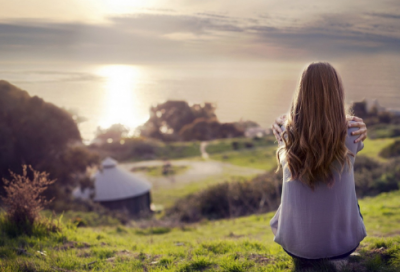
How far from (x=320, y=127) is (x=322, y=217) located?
65 centimetres

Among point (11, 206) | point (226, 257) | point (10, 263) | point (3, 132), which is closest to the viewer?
point (10, 263)

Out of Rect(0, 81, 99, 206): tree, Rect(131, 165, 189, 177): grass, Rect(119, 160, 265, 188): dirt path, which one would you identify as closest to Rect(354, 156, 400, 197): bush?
Rect(0, 81, 99, 206): tree

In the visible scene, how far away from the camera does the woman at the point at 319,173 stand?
2.01 meters

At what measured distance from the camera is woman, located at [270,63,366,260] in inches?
79.0

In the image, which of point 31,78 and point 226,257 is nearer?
point 226,257

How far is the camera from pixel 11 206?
3.93 metres

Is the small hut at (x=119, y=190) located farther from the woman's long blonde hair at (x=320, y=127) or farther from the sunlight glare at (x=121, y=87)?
the woman's long blonde hair at (x=320, y=127)

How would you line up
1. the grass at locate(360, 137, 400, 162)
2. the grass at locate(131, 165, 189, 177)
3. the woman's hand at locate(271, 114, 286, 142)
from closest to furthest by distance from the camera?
the woman's hand at locate(271, 114, 286, 142) < the grass at locate(360, 137, 400, 162) < the grass at locate(131, 165, 189, 177)

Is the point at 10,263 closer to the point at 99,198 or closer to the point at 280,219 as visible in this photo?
the point at 280,219

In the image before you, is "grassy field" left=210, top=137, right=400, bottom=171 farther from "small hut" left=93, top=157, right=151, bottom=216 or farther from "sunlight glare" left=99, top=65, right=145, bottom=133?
"sunlight glare" left=99, top=65, right=145, bottom=133

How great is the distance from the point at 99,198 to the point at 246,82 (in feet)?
26.3

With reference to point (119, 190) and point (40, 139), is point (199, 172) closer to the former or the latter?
point (119, 190)

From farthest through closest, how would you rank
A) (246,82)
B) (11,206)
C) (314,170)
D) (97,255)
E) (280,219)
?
(246,82), (11,206), (97,255), (280,219), (314,170)

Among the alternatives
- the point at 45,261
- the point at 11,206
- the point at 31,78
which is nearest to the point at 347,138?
the point at 45,261
